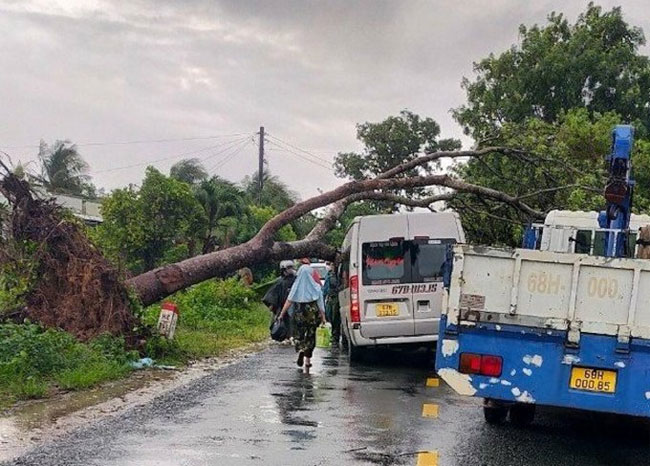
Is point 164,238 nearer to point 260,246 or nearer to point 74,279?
point 260,246

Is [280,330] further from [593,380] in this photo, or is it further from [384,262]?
[593,380]

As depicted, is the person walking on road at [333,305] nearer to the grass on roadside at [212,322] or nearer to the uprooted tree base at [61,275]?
the grass on roadside at [212,322]

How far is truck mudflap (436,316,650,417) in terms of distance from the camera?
302 inches

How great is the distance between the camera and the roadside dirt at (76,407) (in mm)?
7867

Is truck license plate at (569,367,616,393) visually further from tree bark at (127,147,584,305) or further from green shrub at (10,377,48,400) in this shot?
tree bark at (127,147,584,305)

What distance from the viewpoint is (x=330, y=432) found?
851 centimetres

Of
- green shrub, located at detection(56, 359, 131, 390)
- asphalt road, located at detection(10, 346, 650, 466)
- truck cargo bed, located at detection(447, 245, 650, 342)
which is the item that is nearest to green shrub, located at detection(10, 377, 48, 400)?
green shrub, located at detection(56, 359, 131, 390)

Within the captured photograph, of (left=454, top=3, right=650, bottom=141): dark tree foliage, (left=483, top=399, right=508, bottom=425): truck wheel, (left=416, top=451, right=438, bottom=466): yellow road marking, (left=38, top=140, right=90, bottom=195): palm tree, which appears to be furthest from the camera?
(left=38, top=140, right=90, bottom=195): palm tree

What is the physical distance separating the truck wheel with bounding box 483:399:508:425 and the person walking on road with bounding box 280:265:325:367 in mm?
4651

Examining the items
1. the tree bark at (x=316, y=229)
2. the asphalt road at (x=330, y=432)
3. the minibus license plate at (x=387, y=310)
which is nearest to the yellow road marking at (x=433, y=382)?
the asphalt road at (x=330, y=432)

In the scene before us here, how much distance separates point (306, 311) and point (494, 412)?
493cm

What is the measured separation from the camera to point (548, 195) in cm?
1877

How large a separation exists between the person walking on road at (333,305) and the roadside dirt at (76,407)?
586cm

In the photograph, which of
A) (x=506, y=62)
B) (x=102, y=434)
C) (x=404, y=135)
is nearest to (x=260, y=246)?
(x=102, y=434)
